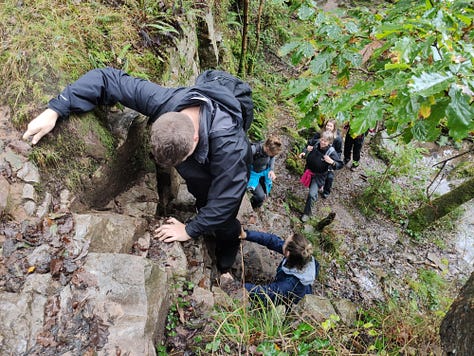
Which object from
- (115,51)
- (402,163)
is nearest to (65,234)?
(115,51)

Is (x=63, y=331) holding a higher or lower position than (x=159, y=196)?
higher

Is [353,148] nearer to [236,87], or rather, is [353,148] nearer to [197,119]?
[236,87]

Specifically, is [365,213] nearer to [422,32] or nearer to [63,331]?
[422,32]

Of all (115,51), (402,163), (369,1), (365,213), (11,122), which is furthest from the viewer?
(369,1)

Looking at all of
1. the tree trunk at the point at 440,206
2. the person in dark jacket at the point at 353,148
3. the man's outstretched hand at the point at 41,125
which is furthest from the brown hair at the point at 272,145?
the tree trunk at the point at 440,206

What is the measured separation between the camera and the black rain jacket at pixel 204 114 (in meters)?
3.16

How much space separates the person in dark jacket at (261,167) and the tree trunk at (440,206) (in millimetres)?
4959

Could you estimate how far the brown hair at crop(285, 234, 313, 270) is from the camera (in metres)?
4.19

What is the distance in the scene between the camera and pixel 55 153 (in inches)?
132

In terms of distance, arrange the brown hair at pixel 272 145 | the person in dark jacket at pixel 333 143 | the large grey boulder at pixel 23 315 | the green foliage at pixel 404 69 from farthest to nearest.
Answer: the person in dark jacket at pixel 333 143 → the brown hair at pixel 272 145 → the large grey boulder at pixel 23 315 → the green foliage at pixel 404 69

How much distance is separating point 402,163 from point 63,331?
32.2 ft

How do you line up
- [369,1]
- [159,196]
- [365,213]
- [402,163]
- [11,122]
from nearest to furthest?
1. [11,122]
2. [159,196]
3. [365,213]
4. [402,163]
5. [369,1]

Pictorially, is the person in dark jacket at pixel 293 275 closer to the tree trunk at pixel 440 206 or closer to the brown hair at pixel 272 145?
the brown hair at pixel 272 145

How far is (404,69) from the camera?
2064mm
